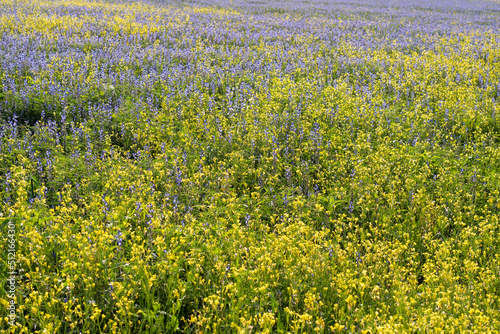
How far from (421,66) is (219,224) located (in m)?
9.38

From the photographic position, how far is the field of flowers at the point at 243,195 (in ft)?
10.6

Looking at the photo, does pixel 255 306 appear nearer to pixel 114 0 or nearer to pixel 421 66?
pixel 421 66

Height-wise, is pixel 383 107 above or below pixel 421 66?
below

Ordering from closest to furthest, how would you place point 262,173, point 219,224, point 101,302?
point 101,302, point 219,224, point 262,173

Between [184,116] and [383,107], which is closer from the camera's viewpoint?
[184,116]

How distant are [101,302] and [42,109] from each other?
505cm

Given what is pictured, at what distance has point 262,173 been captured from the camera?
218 inches

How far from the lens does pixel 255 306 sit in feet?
10.6

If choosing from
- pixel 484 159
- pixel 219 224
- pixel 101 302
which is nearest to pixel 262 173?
pixel 219 224

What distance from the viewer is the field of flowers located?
3.22 metres

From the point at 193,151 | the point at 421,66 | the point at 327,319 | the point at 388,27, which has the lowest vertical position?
the point at 327,319

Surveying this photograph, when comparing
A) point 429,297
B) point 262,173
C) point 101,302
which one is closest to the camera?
point 101,302

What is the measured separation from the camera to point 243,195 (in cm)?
502

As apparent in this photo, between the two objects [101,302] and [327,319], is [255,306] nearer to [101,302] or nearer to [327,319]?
[327,319]
